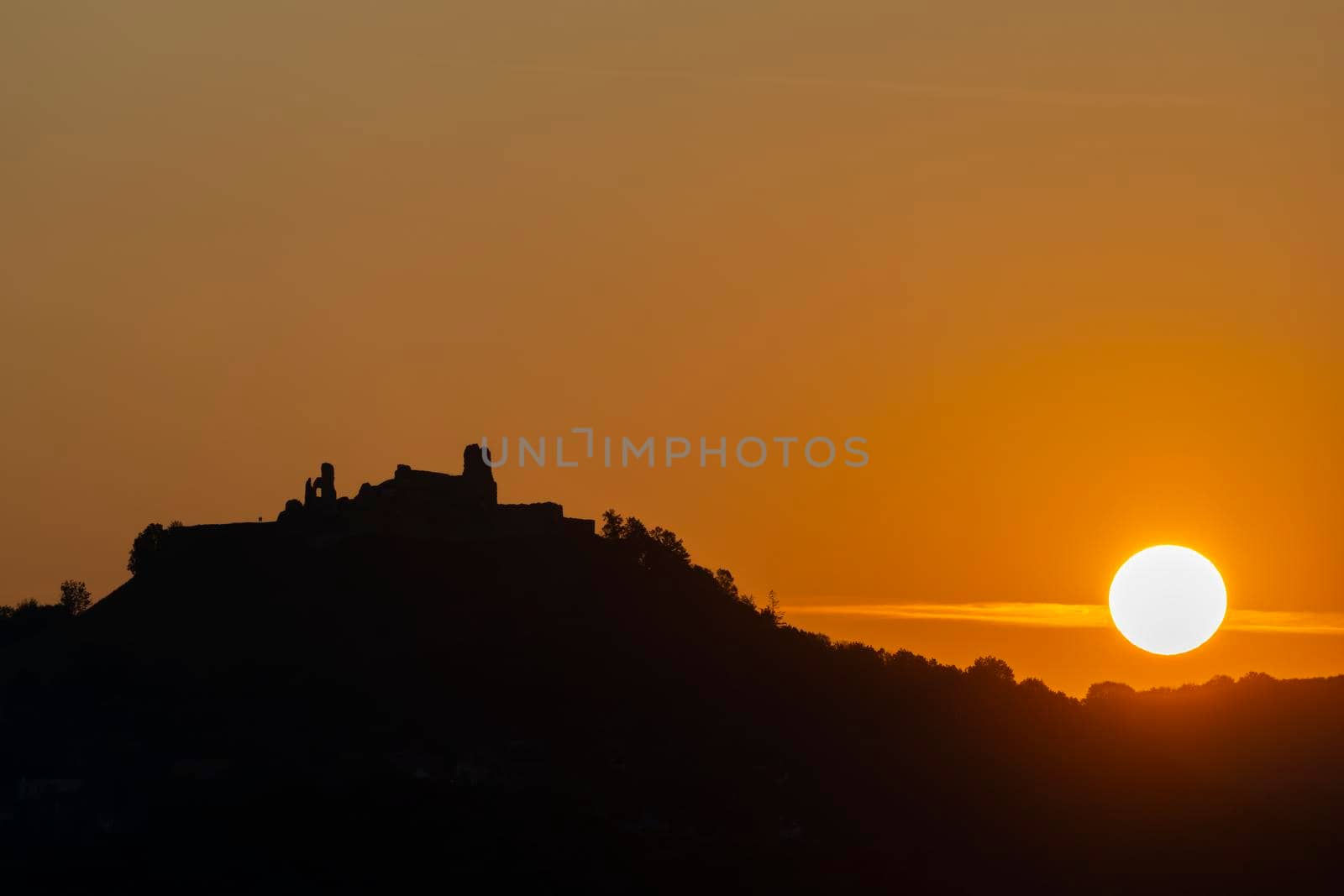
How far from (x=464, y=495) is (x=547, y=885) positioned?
1197 inches

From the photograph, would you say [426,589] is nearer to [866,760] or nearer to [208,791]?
[208,791]

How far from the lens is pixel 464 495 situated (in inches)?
7062

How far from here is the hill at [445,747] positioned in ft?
532

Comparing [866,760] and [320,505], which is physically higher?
[320,505]

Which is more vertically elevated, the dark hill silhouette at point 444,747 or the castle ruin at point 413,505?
the castle ruin at point 413,505

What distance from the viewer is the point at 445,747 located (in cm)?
16512

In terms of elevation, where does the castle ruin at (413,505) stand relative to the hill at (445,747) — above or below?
above

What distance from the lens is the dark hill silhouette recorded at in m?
162

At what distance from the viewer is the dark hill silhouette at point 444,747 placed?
531ft

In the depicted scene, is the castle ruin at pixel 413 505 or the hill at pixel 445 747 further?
the castle ruin at pixel 413 505

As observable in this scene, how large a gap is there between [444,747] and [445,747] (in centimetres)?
6

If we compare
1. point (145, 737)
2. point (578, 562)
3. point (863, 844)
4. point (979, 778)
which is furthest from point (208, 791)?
point (979, 778)

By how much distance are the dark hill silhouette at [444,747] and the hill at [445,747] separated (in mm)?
193

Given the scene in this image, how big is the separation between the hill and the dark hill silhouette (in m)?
0.19
